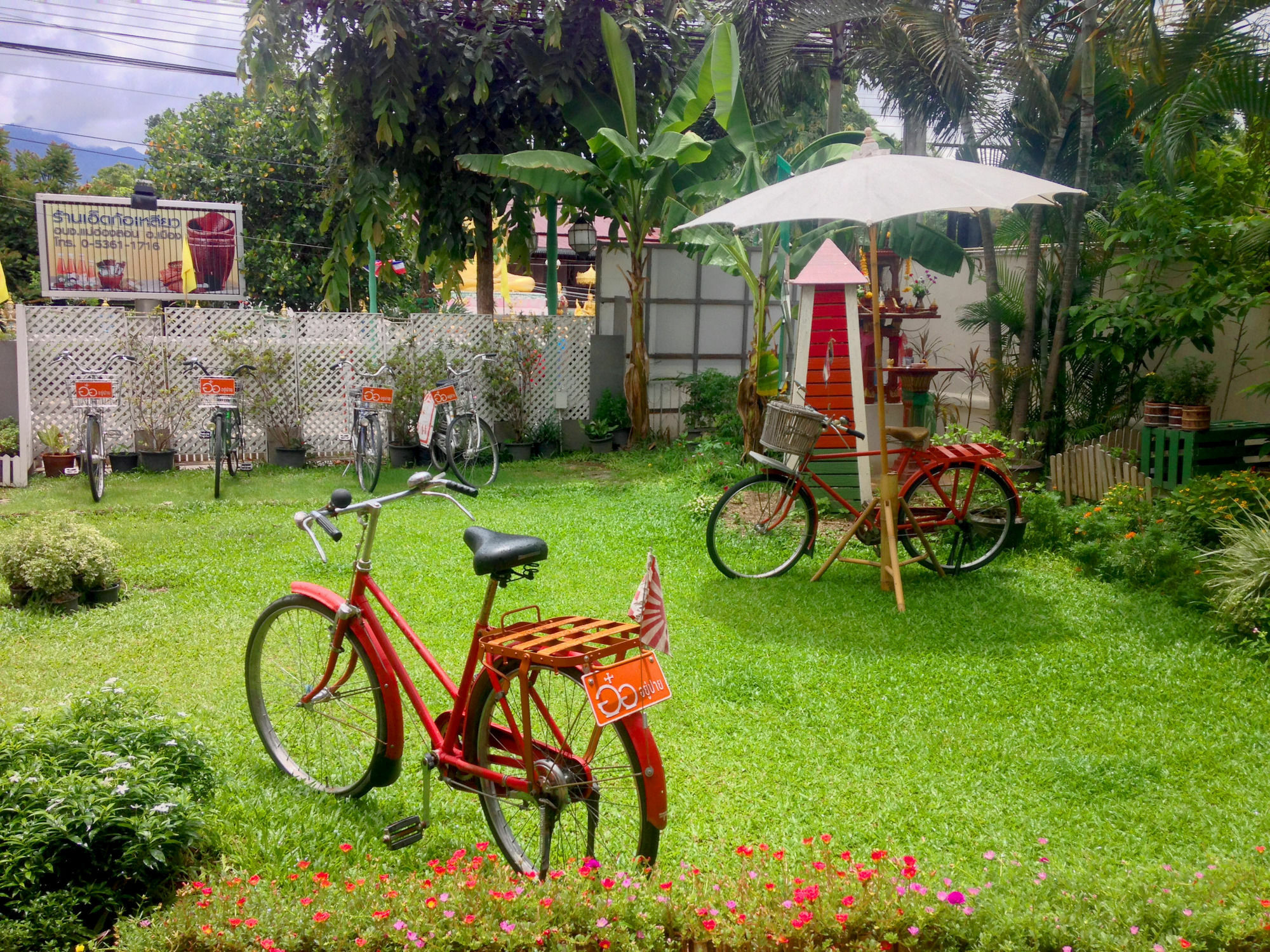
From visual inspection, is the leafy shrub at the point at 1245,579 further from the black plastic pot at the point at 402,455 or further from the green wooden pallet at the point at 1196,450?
the black plastic pot at the point at 402,455

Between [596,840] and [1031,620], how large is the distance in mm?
3455

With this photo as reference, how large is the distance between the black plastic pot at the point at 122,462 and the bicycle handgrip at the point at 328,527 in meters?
8.59

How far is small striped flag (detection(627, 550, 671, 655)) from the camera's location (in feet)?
9.03

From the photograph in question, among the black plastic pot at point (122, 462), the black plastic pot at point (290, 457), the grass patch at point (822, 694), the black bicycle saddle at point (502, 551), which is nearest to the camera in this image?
the black bicycle saddle at point (502, 551)

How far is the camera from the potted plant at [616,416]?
1268 centimetres

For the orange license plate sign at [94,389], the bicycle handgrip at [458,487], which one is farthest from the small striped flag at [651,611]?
the orange license plate sign at [94,389]

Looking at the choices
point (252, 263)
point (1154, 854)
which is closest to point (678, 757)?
point (1154, 854)

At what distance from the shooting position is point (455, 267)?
1324 centimetres

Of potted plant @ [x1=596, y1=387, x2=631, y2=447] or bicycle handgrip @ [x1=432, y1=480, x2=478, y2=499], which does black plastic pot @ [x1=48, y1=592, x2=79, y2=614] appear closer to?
bicycle handgrip @ [x1=432, y1=480, x2=478, y2=499]

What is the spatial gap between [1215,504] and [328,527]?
→ 5.49m

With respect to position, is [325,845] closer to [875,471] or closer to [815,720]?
[815,720]

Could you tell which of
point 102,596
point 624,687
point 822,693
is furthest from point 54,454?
point 624,687

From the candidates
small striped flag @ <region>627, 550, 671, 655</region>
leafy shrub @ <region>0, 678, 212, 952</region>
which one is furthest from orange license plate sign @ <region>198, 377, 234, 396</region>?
small striped flag @ <region>627, 550, 671, 655</region>

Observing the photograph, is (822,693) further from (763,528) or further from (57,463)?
(57,463)
